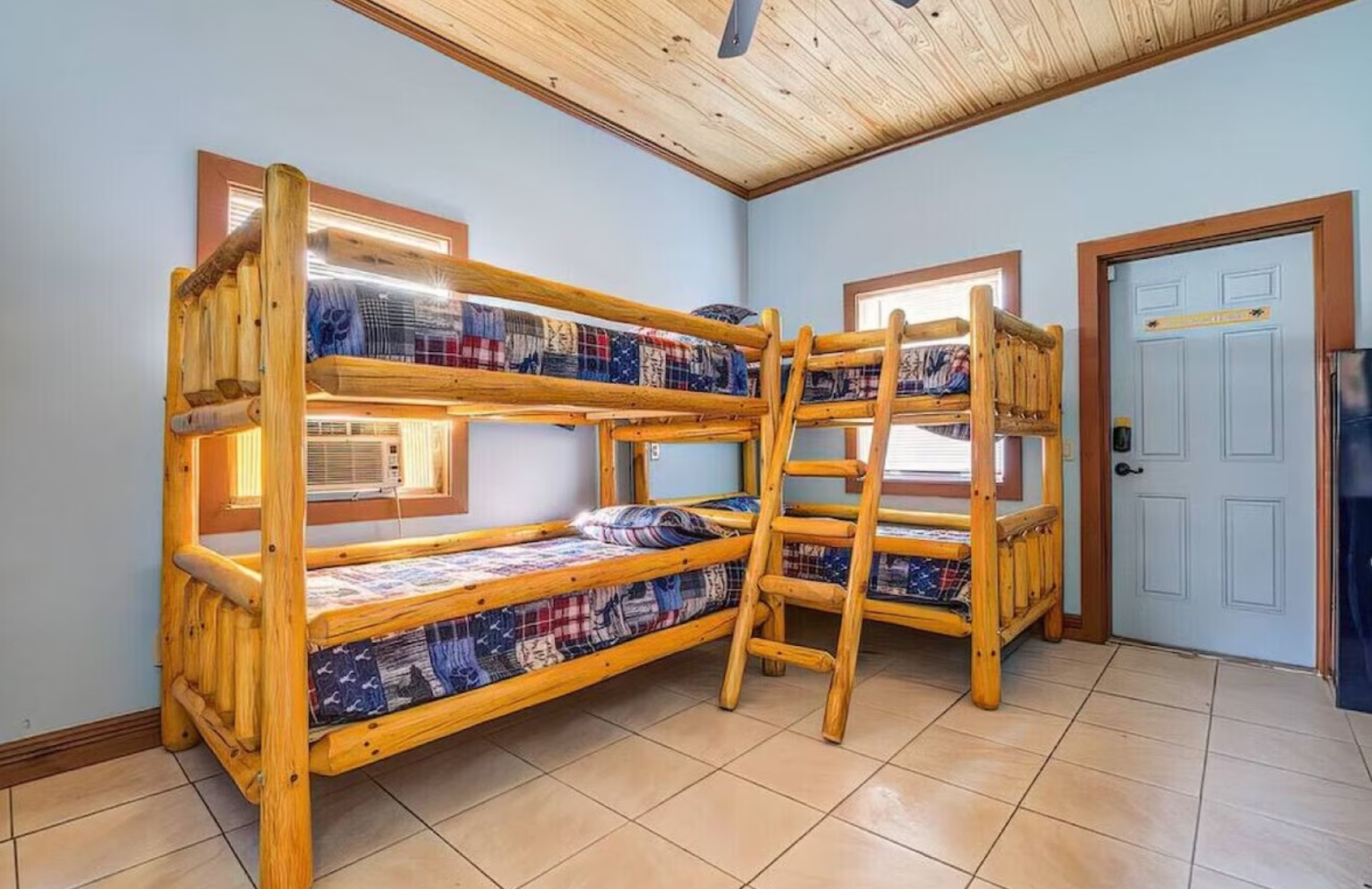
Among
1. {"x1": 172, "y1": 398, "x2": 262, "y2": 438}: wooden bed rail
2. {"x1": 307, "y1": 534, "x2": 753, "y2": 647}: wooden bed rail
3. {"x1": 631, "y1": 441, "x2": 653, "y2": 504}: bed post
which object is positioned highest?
{"x1": 172, "y1": 398, "x2": 262, "y2": 438}: wooden bed rail

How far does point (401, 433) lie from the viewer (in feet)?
9.78

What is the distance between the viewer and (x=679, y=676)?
300 cm

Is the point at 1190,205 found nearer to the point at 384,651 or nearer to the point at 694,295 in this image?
the point at 694,295

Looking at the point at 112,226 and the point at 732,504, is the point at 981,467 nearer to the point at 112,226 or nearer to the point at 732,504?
the point at 732,504

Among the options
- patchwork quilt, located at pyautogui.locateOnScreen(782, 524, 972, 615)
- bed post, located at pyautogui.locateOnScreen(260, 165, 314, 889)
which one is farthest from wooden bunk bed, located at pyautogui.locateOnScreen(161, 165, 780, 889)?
patchwork quilt, located at pyautogui.locateOnScreen(782, 524, 972, 615)

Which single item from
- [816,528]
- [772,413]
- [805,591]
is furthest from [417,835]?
[772,413]

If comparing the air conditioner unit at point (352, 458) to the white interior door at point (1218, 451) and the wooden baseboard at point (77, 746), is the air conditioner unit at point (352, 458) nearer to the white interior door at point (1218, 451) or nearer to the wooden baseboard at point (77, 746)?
the wooden baseboard at point (77, 746)

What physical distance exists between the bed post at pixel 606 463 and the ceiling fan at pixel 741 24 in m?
1.97

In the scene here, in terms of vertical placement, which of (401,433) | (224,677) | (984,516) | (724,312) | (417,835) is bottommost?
(417,835)

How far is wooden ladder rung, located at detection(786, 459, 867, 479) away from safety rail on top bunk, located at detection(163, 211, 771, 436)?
680mm

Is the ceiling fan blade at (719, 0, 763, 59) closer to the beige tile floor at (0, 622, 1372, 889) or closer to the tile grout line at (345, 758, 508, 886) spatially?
the beige tile floor at (0, 622, 1372, 889)

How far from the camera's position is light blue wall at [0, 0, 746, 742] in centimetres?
206

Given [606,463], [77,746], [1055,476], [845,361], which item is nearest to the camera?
[77,746]

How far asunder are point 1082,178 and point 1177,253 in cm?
60
